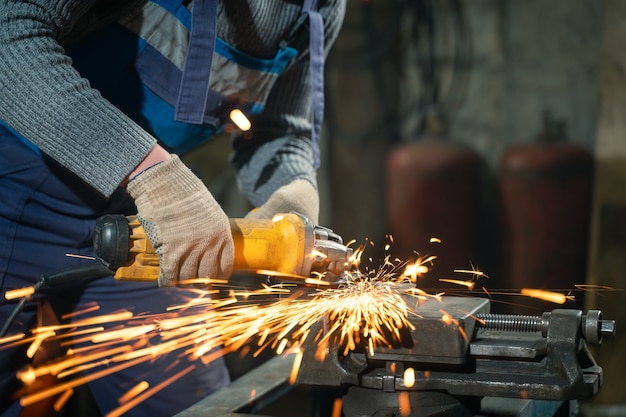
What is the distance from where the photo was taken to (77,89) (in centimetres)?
171

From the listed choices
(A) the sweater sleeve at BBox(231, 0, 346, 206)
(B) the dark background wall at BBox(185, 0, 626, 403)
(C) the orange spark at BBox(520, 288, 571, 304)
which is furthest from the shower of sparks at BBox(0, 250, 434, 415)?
(B) the dark background wall at BBox(185, 0, 626, 403)

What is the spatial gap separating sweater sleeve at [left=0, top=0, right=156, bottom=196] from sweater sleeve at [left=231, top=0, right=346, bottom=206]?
81 cm

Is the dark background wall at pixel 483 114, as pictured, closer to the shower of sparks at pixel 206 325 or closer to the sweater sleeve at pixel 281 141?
the sweater sleeve at pixel 281 141

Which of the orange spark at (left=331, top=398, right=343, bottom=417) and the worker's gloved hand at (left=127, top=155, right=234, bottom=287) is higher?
the worker's gloved hand at (left=127, top=155, right=234, bottom=287)

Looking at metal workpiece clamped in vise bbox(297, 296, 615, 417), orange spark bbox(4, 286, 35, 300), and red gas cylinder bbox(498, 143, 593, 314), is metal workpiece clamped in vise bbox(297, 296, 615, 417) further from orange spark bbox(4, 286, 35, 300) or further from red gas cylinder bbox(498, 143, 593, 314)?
red gas cylinder bbox(498, 143, 593, 314)

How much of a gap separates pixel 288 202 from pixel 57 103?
839mm

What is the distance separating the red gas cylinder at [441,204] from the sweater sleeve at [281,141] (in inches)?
65.3

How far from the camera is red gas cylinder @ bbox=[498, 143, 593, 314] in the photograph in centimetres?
382

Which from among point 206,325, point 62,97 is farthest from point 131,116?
point 206,325

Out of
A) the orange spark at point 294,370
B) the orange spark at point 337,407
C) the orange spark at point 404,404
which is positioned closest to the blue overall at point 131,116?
the orange spark at point 294,370

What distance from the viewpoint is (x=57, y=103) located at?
1677 mm

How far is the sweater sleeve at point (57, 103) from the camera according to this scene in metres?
1.65

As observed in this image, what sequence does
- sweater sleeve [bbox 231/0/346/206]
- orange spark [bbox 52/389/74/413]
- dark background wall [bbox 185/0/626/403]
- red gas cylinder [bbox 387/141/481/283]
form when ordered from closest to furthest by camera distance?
1. sweater sleeve [bbox 231/0/346/206]
2. orange spark [bbox 52/389/74/413]
3. dark background wall [bbox 185/0/626/403]
4. red gas cylinder [bbox 387/141/481/283]

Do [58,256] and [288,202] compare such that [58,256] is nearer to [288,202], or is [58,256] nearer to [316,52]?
[288,202]
